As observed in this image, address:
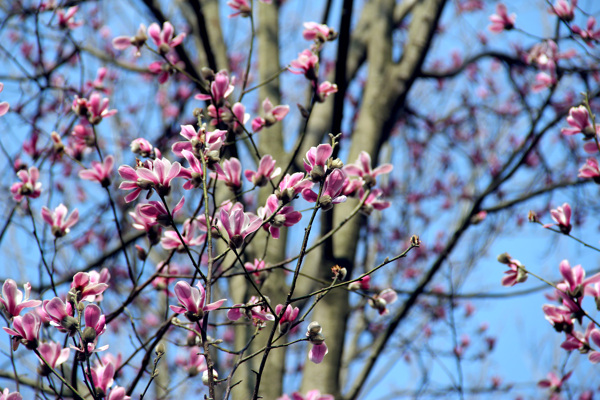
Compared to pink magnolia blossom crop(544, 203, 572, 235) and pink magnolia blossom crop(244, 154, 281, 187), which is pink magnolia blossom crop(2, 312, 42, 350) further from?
pink magnolia blossom crop(544, 203, 572, 235)

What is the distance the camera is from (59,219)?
184 centimetres

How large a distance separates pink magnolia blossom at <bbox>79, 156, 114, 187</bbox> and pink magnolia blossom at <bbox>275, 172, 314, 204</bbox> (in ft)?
2.45

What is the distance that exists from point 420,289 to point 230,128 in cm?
151

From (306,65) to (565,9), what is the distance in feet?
4.48

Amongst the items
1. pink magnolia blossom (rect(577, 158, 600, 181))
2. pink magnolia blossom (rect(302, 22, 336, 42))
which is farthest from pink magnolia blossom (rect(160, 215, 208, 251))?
pink magnolia blossom (rect(577, 158, 600, 181))

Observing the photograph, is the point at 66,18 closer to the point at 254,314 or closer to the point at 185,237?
the point at 185,237

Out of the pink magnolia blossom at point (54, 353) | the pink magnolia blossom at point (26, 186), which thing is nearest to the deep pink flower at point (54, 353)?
the pink magnolia blossom at point (54, 353)

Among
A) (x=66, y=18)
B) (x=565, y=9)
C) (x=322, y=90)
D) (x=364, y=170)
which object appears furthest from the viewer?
(x=66, y=18)

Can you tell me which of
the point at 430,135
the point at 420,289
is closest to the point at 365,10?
the point at 430,135

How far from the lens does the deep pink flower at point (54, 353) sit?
1331 mm

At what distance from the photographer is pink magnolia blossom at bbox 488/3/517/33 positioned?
2.71m

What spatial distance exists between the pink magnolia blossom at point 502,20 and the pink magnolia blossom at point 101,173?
2.10 metres

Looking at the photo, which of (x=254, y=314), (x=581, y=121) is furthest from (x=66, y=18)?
(x=581, y=121)

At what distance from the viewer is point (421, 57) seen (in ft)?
10.8
